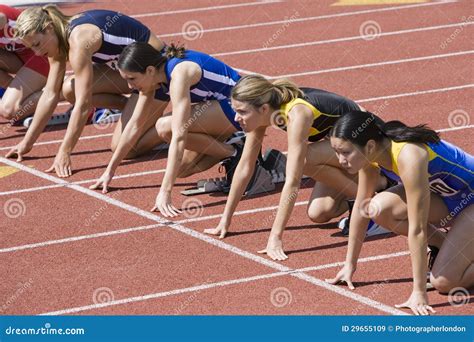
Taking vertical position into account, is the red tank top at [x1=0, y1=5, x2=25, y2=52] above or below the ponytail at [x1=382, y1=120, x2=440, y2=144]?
above

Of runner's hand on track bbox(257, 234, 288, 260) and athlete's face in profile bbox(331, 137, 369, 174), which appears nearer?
athlete's face in profile bbox(331, 137, 369, 174)

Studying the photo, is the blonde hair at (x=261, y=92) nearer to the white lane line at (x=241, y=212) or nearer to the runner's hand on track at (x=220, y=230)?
the runner's hand on track at (x=220, y=230)

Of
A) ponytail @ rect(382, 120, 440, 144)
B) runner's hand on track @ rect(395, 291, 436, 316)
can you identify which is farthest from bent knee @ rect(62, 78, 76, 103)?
runner's hand on track @ rect(395, 291, 436, 316)

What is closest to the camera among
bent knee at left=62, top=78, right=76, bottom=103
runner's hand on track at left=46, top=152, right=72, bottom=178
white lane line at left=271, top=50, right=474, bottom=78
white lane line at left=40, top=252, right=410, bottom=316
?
white lane line at left=40, top=252, right=410, bottom=316

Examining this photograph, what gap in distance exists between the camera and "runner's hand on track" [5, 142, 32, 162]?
10.8 meters

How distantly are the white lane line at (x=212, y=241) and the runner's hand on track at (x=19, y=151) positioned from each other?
0.22 ft

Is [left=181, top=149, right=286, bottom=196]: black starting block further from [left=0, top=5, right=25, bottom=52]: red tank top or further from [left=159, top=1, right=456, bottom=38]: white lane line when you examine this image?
[left=159, top=1, right=456, bottom=38]: white lane line

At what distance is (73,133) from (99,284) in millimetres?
2711

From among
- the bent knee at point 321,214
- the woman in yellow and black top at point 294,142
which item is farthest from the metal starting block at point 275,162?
the bent knee at point 321,214

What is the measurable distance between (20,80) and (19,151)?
1.32 m

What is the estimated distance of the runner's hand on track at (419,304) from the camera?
6.79 metres

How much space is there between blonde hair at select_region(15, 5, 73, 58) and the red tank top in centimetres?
151

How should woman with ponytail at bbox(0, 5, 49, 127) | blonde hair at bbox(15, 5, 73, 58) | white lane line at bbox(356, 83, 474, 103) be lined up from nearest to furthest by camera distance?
blonde hair at bbox(15, 5, 73, 58)
woman with ponytail at bbox(0, 5, 49, 127)
white lane line at bbox(356, 83, 474, 103)

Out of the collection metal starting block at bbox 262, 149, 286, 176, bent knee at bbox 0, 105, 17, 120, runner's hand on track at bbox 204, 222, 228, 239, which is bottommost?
runner's hand on track at bbox 204, 222, 228, 239
